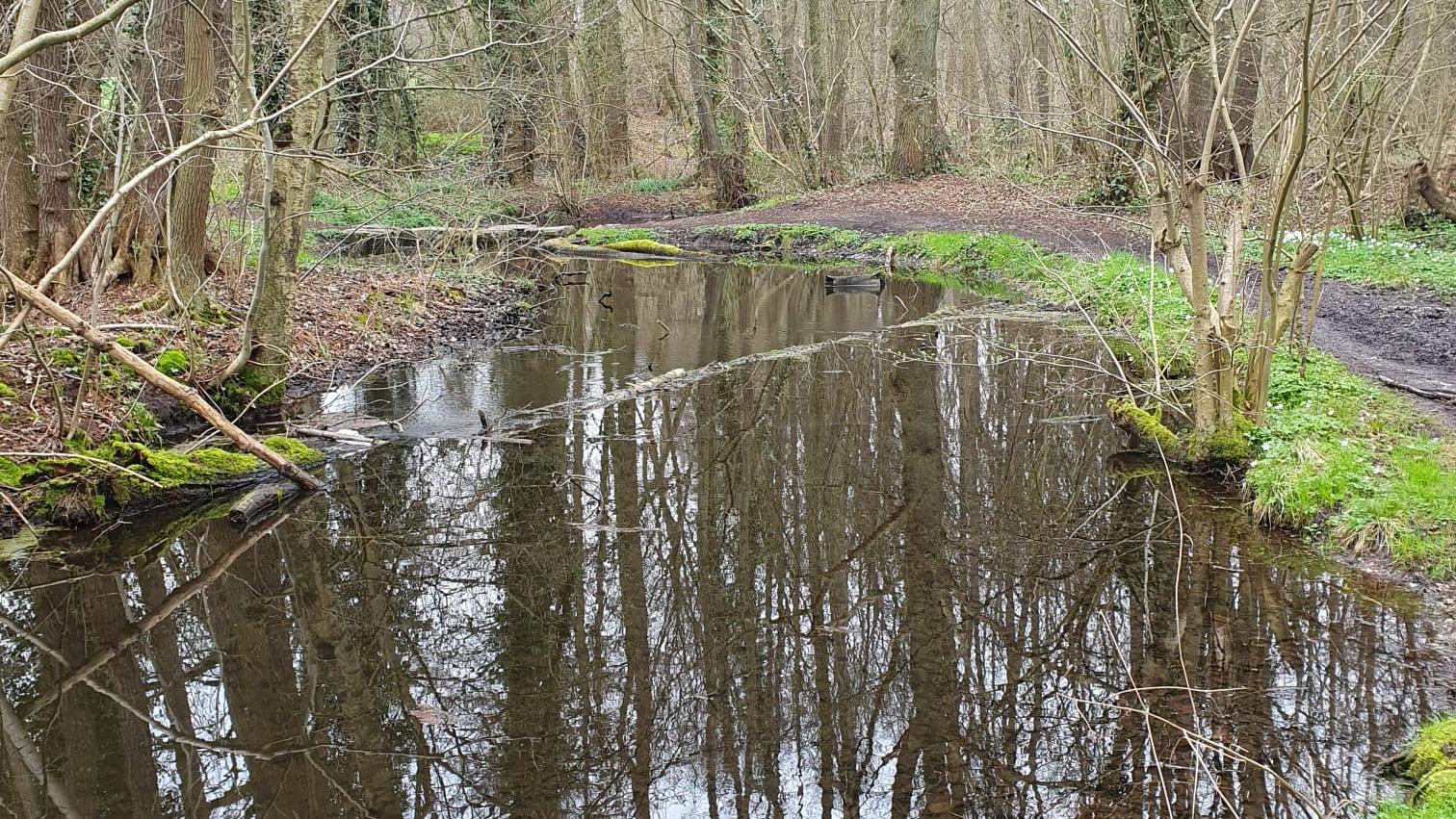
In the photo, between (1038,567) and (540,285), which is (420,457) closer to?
(1038,567)

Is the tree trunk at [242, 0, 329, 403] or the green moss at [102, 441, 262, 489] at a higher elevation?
the tree trunk at [242, 0, 329, 403]

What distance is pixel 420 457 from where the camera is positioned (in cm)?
845

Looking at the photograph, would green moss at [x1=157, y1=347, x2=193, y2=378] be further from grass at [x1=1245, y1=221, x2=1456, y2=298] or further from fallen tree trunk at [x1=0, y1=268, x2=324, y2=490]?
grass at [x1=1245, y1=221, x2=1456, y2=298]

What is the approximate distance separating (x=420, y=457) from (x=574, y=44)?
72.3ft

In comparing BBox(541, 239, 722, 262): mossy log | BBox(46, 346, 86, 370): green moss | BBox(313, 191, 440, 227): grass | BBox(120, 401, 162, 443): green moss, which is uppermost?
BBox(313, 191, 440, 227): grass

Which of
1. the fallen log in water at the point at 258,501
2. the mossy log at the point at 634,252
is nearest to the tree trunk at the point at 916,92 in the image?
the mossy log at the point at 634,252

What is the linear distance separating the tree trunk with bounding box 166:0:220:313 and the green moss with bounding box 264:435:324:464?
2.17 metres

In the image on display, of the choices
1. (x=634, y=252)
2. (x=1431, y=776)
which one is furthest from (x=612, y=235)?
(x=1431, y=776)

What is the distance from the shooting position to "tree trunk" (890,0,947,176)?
25.3 m

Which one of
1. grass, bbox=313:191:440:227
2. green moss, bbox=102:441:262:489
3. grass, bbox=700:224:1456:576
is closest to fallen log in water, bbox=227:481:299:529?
green moss, bbox=102:441:262:489

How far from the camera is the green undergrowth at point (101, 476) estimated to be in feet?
22.4

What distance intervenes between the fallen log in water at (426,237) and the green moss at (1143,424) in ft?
24.8

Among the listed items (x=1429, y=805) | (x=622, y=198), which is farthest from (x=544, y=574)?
(x=622, y=198)

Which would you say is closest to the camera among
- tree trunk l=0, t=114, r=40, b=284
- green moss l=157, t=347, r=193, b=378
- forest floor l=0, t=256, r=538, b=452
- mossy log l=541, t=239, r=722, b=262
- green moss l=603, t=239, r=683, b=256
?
forest floor l=0, t=256, r=538, b=452
